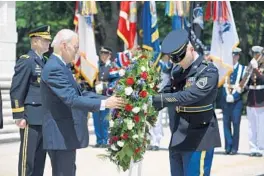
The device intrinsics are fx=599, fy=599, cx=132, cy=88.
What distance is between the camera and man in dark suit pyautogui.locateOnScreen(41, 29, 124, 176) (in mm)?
4910

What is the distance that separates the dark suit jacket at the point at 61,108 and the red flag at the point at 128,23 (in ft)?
28.1

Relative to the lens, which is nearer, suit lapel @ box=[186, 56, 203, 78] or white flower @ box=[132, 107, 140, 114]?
white flower @ box=[132, 107, 140, 114]

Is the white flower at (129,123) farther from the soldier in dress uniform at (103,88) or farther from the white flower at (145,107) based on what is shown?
the soldier in dress uniform at (103,88)

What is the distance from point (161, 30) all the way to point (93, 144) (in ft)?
44.6

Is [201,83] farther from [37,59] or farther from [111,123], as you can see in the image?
[37,59]

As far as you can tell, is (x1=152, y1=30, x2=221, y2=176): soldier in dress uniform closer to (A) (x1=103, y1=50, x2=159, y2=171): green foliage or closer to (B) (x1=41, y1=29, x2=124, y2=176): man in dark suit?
(A) (x1=103, y1=50, x2=159, y2=171): green foliage

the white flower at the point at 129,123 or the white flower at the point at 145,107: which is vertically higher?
the white flower at the point at 145,107

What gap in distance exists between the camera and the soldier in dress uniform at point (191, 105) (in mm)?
5125

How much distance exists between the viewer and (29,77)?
6.41m

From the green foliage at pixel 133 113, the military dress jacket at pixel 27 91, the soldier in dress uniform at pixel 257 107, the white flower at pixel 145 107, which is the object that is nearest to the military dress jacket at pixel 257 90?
the soldier in dress uniform at pixel 257 107

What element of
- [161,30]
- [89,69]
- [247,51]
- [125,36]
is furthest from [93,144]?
[247,51]

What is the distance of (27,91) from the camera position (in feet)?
21.1

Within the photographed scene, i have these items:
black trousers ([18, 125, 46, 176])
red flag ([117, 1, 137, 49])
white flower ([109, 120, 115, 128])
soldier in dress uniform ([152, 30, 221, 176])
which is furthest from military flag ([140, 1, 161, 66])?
white flower ([109, 120, 115, 128])

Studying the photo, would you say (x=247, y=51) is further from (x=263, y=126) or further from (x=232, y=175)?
(x=232, y=175)
